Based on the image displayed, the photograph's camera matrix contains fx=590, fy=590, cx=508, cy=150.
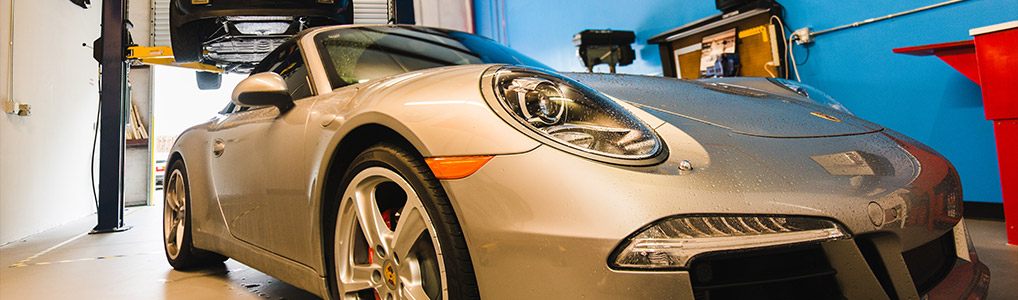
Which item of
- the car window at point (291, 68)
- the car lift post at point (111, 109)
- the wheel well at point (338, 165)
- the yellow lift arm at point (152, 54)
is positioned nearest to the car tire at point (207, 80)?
the yellow lift arm at point (152, 54)

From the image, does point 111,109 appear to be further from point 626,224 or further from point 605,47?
point 626,224

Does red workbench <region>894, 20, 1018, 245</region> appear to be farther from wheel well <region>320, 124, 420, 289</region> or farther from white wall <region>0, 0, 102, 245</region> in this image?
white wall <region>0, 0, 102, 245</region>

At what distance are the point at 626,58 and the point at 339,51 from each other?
3868mm

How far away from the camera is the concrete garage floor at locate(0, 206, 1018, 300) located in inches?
81.4

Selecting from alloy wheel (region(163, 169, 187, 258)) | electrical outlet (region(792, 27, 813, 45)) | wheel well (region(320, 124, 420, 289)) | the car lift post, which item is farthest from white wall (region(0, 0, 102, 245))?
electrical outlet (region(792, 27, 813, 45))

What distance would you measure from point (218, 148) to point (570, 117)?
1.51 m

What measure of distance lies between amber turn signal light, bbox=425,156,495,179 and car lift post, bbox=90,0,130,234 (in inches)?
161

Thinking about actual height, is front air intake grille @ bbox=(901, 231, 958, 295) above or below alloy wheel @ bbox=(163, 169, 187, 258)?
Answer: below

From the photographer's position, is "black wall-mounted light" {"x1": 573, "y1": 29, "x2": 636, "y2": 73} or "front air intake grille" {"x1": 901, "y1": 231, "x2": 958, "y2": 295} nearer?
"front air intake grille" {"x1": 901, "y1": 231, "x2": 958, "y2": 295}

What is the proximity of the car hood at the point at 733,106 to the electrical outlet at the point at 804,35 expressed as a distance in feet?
8.50

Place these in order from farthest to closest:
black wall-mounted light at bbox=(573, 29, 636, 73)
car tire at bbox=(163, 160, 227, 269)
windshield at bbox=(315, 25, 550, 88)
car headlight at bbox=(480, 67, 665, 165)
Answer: black wall-mounted light at bbox=(573, 29, 636, 73) < car tire at bbox=(163, 160, 227, 269) < windshield at bbox=(315, 25, 550, 88) < car headlight at bbox=(480, 67, 665, 165)

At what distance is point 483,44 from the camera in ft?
7.17

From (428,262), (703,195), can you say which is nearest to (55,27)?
(428,262)

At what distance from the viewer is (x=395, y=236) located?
124 centimetres
